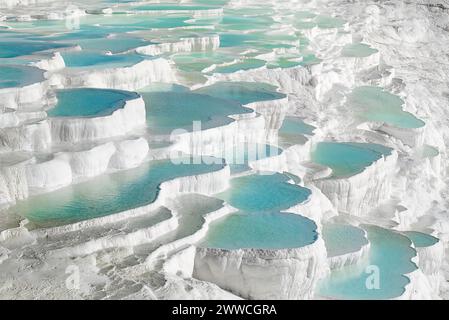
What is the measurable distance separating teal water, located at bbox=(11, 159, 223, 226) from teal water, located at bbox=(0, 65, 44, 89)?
6.66 feet

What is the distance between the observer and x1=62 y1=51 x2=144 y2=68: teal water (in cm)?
1039

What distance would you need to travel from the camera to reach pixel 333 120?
1153 centimetres

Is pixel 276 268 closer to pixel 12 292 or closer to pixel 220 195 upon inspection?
pixel 220 195

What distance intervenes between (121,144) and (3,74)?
2.55 meters

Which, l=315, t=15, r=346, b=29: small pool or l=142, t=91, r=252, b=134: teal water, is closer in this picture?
l=142, t=91, r=252, b=134: teal water

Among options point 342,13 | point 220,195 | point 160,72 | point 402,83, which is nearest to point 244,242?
point 220,195

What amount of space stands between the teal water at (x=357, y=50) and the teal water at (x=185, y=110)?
6.61m

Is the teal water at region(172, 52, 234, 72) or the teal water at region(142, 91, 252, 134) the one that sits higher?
the teal water at region(172, 52, 234, 72)

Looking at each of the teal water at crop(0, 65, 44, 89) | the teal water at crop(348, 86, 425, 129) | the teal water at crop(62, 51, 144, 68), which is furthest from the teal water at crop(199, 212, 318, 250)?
the teal water at crop(348, 86, 425, 129)

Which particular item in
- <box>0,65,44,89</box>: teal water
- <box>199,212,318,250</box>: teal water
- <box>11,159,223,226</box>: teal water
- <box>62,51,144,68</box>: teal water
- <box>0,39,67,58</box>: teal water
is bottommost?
<box>199,212,318,250</box>: teal water

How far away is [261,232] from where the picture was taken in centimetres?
634

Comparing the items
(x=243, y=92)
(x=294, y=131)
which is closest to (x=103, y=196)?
(x=294, y=131)

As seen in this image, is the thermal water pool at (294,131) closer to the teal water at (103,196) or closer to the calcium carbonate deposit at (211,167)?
the calcium carbonate deposit at (211,167)

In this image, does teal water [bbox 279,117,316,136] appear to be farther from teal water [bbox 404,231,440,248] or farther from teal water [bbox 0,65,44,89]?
teal water [bbox 0,65,44,89]
